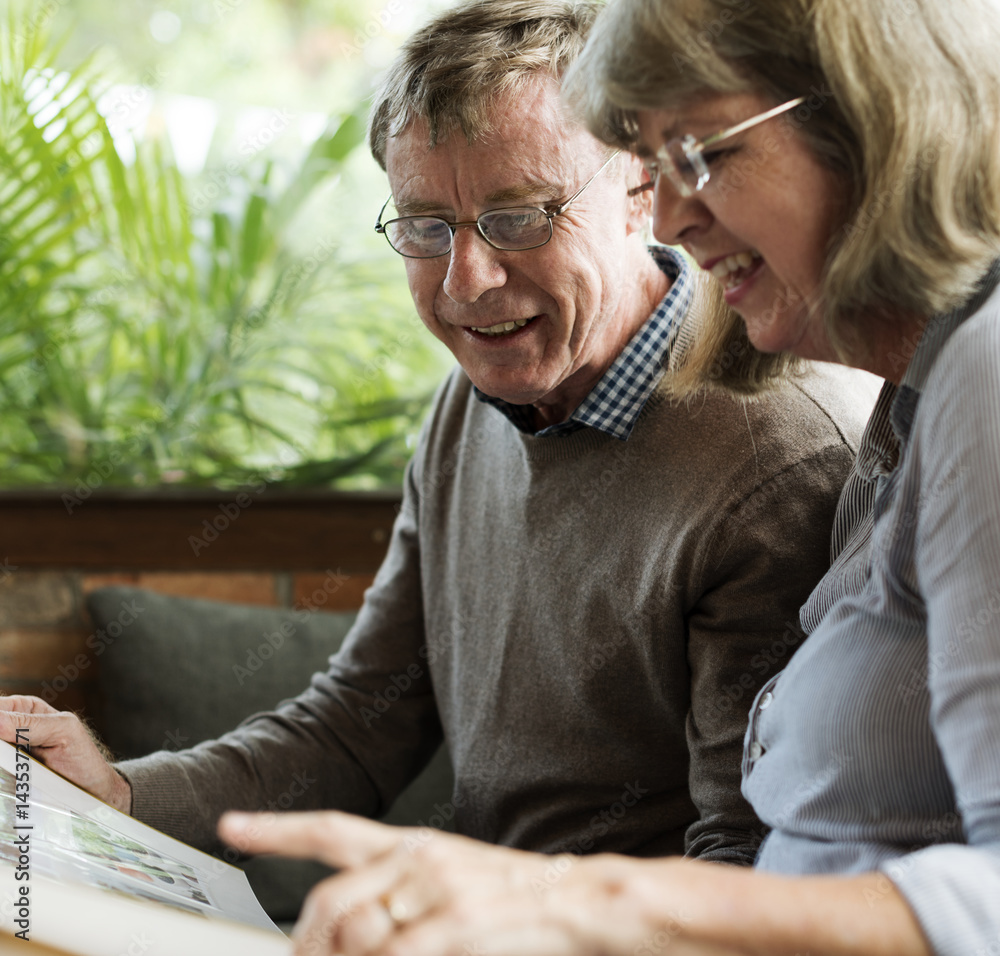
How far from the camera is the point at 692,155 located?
0.77 metres

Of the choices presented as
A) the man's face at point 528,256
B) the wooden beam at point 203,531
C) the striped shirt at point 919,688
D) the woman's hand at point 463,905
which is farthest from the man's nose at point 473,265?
the wooden beam at point 203,531

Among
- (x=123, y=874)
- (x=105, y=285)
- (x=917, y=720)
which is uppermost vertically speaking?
(x=105, y=285)

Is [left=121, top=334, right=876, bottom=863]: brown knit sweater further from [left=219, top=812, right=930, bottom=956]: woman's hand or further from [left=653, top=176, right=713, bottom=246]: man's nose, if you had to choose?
[left=219, top=812, right=930, bottom=956]: woman's hand

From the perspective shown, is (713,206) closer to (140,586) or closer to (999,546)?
(999,546)

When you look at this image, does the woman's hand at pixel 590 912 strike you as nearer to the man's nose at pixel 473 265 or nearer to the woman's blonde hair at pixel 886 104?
the woman's blonde hair at pixel 886 104

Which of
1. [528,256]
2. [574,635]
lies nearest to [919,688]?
[574,635]

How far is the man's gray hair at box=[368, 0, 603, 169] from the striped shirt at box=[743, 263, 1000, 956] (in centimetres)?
53

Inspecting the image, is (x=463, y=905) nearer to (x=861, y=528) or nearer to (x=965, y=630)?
(x=965, y=630)

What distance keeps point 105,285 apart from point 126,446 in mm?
326

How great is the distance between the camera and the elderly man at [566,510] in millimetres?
1081

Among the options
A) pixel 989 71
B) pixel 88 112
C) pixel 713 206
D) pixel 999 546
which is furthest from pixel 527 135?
pixel 88 112

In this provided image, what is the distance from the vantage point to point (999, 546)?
0.59m

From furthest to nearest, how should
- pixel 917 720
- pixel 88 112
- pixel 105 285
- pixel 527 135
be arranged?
pixel 105 285
pixel 88 112
pixel 527 135
pixel 917 720

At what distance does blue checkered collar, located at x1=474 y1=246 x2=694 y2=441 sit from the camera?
3.97ft
